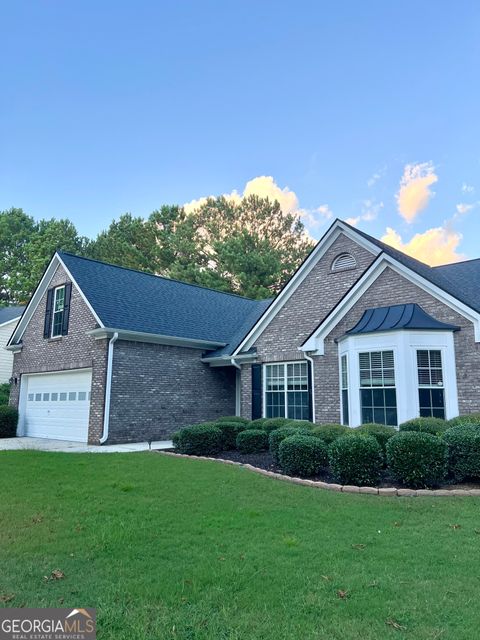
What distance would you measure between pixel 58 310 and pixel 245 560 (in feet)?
50.4

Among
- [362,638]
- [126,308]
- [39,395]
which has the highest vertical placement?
[126,308]

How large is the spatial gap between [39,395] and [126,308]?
5.72 metres

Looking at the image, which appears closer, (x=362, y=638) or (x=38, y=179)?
(x=362, y=638)

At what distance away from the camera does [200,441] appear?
1152cm

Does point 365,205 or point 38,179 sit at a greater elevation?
point 38,179

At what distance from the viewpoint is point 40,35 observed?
13.3 meters

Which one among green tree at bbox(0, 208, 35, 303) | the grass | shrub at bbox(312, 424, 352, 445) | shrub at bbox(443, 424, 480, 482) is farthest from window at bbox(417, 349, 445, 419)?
green tree at bbox(0, 208, 35, 303)

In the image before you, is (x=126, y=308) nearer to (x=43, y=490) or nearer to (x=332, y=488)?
(x=43, y=490)

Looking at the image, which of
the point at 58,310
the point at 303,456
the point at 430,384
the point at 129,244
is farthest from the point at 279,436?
the point at 129,244

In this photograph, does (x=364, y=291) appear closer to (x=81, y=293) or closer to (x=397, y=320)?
(x=397, y=320)

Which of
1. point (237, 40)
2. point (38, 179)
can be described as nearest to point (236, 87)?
point (237, 40)

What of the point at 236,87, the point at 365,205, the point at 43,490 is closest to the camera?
the point at 43,490

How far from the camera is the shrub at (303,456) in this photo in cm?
826

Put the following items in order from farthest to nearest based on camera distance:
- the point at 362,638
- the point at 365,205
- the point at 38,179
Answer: the point at 38,179 → the point at 365,205 → the point at 362,638
